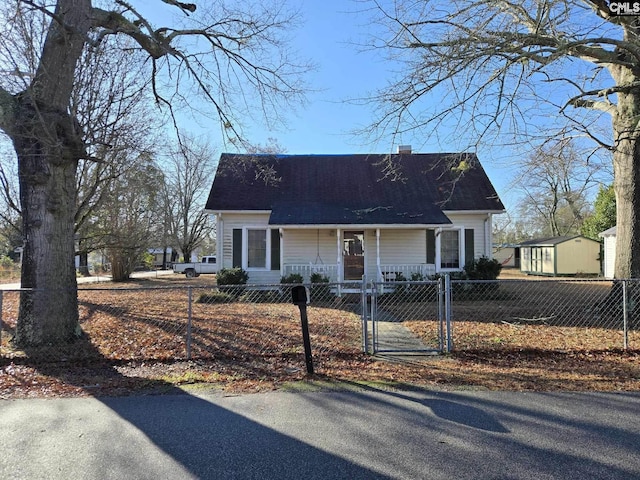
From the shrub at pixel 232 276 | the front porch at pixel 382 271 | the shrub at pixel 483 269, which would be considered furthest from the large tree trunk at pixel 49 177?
the shrub at pixel 483 269

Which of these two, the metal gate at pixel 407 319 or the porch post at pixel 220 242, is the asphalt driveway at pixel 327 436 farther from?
the porch post at pixel 220 242

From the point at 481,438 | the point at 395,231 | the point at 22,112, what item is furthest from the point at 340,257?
the point at 481,438

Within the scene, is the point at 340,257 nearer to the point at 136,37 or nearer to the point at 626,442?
the point at 136,37

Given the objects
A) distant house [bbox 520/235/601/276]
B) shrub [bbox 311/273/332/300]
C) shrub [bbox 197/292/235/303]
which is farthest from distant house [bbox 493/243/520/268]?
shrub [bbox 197/292/235/303]

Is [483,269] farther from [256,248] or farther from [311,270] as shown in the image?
[256,248]

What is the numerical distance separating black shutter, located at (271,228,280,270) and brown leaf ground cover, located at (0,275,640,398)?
19.8 feet

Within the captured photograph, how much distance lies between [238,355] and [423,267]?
363 inches

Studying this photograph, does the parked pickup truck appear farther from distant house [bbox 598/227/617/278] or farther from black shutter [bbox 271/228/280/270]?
distant house [bbox 598/227/617/278]

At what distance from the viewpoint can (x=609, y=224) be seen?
88.9ft

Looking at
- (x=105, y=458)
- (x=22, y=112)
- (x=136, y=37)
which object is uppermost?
(x=136, y=37)

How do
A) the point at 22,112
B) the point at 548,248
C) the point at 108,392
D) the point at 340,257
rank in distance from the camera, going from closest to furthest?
the point at 108,392 → the point at 22,112 → the point at 340,257 → the point at 548,248

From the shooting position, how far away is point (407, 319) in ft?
31.9

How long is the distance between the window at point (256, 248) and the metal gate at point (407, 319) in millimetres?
4523

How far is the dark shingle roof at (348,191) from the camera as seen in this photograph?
47.1ft
